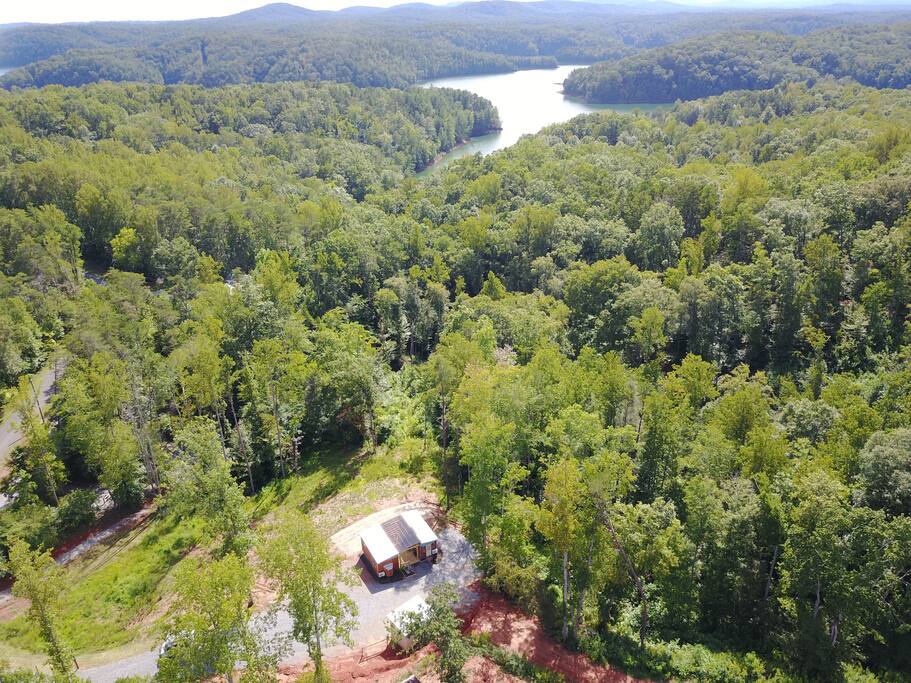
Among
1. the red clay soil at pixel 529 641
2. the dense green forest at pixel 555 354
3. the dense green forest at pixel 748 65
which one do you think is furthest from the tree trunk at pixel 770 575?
the dense green forest at pixel 748 65

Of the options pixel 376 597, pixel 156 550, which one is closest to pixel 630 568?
pixel 376 597

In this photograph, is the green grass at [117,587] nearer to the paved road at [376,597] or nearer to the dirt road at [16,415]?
the paved road at [376,597]

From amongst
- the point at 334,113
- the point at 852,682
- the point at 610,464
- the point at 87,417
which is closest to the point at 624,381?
the point at 610,464

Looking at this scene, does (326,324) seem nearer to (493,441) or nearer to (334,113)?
(493,441)

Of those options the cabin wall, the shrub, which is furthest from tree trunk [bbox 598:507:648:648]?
the shrub

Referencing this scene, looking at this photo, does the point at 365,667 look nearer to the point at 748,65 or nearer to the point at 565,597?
the point at 565,597

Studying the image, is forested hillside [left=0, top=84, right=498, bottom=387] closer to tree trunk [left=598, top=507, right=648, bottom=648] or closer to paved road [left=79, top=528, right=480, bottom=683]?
paved road [left=79, top=528, right=480, bottom=683]

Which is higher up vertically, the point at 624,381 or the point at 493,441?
the point at 493,441
